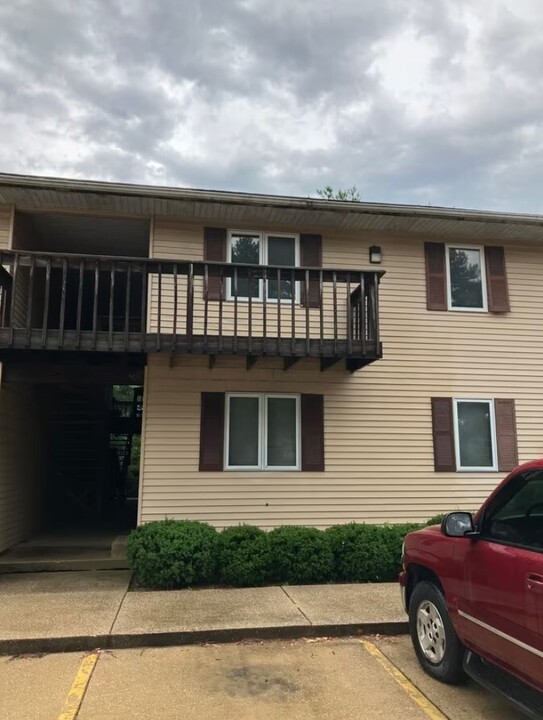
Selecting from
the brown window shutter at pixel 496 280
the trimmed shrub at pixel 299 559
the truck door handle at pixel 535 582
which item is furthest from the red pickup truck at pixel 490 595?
the brown window shutter at pixel 496 280

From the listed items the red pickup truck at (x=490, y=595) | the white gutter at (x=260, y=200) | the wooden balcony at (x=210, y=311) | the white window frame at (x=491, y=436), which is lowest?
the red pickup truck at (x=490, y=595)

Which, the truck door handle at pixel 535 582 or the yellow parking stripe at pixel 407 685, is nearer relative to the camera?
the truck door handle at pixel 535 582

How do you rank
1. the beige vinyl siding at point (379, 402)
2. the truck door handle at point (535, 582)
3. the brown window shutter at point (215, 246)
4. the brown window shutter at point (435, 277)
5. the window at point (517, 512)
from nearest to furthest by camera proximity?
1. the truck door handle at point (535, 582)
2. the window at point (517, 512)
3. the beige vinyl siding at point (379, 402)
4. the brown window shutter at point (215, 246)
5. the brown window shutter at point (435, 277)

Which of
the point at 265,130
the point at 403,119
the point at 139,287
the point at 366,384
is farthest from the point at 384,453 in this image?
the point at 265,130

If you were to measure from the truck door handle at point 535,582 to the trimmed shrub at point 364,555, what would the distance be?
4560mm

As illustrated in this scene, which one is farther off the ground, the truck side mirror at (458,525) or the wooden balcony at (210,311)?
the wooden balcony at (210,311)

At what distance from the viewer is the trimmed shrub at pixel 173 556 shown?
6797 mm

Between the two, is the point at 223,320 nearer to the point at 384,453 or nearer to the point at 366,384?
the point at 366,384

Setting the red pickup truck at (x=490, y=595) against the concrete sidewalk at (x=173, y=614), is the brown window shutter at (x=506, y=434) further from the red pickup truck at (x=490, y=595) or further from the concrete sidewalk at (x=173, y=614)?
the red pickup truck at (x=490, y=595)

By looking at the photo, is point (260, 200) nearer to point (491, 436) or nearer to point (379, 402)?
point (379, 402)

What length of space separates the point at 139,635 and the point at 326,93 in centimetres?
1346

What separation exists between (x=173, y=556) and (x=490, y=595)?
14.7ft

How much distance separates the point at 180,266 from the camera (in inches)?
305

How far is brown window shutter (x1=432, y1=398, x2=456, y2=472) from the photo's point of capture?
29.3 ft
